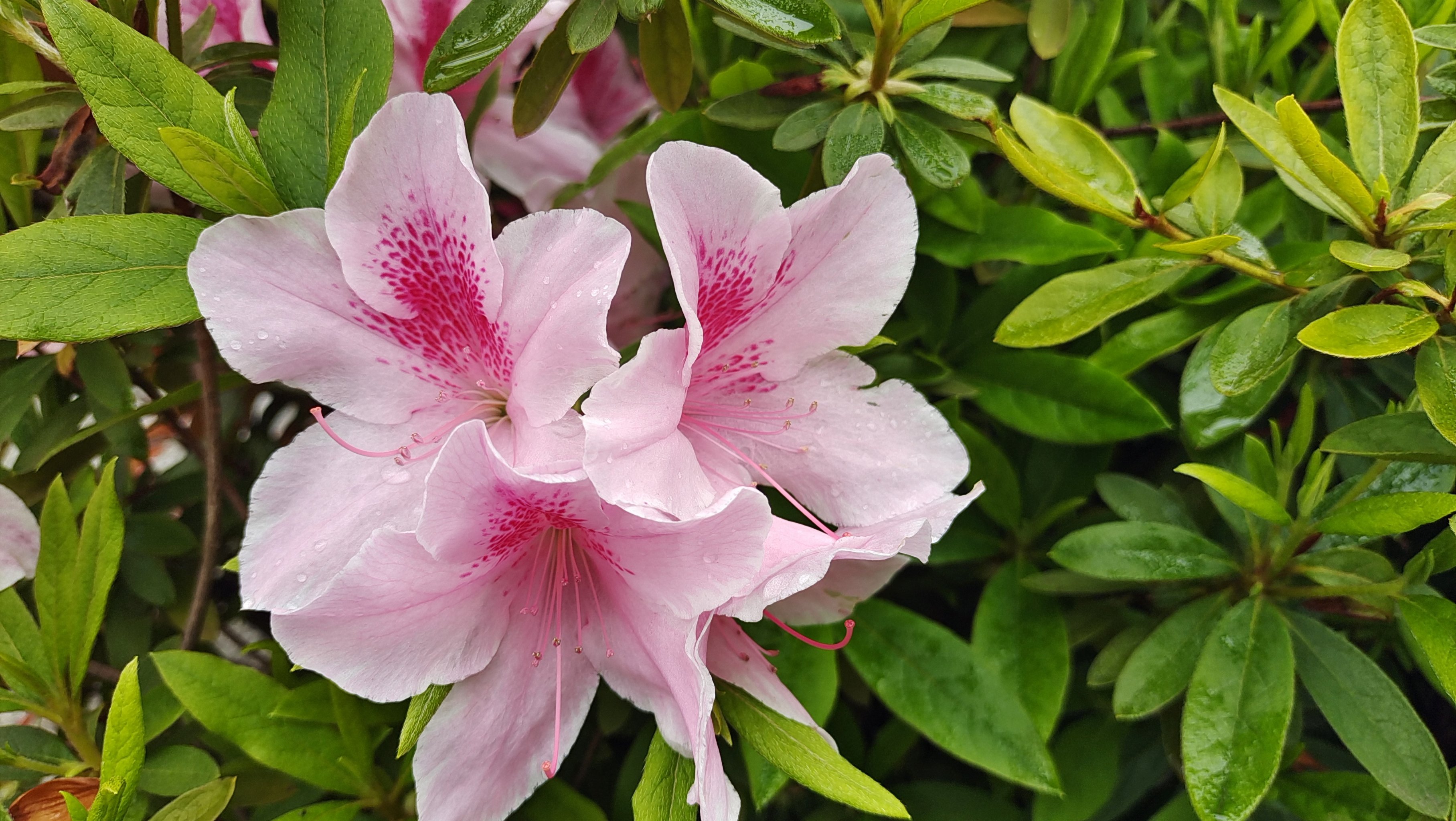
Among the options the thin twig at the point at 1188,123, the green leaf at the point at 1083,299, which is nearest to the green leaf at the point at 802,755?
the green leaf at the point at 1083,299

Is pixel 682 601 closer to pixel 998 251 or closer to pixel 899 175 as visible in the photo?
pixel 899 175

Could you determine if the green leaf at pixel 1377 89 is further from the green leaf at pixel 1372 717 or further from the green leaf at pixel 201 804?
the green leaf at pixel 201 804

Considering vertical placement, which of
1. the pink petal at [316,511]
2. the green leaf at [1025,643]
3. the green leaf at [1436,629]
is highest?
the pink petal at [316,511]

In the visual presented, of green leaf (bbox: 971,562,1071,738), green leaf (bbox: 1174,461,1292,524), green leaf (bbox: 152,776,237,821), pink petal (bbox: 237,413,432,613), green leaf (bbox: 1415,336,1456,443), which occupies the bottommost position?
green leaf (bbox: 152,776,237,821)

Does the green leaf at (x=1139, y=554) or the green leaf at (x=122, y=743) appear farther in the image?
the green leaf at (x=1139, y=554)

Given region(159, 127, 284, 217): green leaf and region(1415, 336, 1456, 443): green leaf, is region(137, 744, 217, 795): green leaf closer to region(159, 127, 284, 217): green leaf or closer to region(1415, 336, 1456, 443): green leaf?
region(159, 127, 284, 217): green leaf

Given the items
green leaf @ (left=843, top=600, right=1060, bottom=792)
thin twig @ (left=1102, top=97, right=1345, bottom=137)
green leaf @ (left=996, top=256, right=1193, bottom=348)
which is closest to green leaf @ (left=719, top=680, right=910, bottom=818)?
green leaf @ (left=843, top=600, right=1060, bottom=792)

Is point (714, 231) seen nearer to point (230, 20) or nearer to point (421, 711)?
point (421, 711)

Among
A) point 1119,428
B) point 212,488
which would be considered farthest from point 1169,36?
point 212,488
